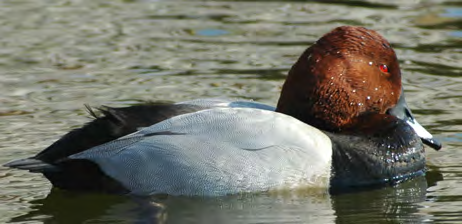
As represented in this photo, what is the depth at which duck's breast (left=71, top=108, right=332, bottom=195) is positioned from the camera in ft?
16.5

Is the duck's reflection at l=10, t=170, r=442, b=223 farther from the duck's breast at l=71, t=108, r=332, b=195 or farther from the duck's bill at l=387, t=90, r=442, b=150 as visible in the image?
the duck's bill at l=387, t=90, r=442, b=150

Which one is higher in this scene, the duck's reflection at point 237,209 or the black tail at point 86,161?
the black tail at point 86,161

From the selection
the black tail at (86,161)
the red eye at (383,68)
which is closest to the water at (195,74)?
the black tail at (86,161)

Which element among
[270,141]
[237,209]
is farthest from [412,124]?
[237,209]

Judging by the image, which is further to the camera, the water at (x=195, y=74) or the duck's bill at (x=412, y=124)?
the duck's bill at (x=412, y=124)

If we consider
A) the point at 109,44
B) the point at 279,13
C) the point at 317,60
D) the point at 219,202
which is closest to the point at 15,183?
the point at 219,202

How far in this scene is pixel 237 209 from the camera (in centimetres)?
506

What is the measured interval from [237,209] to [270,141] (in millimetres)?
394

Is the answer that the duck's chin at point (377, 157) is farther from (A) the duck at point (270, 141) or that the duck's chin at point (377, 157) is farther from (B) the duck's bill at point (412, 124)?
(B) the duck's bill at point (412, 124)

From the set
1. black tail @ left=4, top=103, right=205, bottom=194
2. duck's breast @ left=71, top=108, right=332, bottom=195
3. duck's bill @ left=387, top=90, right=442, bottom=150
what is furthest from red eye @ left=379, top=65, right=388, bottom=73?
black tail @ left=4, top=103, right=205, bottom=194

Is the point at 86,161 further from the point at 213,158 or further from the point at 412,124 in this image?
the point at 412,124

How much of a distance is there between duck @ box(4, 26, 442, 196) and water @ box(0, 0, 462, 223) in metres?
0.11

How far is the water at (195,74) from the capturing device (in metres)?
5.09

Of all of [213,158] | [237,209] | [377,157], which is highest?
[213,158]
